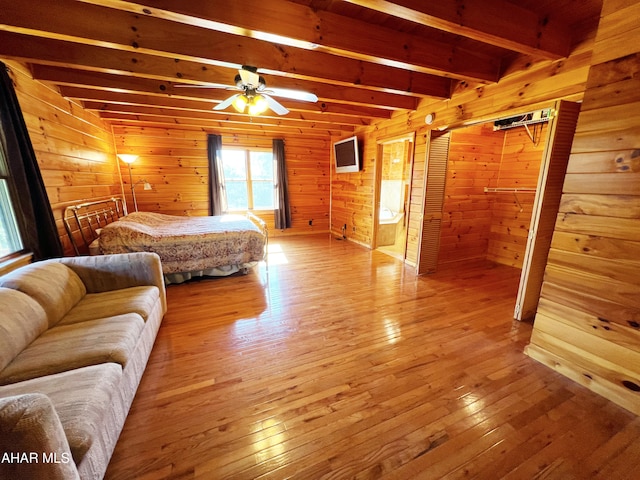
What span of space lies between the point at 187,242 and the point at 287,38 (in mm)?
2526

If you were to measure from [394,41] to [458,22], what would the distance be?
1.86 ft

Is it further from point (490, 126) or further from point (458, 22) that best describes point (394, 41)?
point (490, 126)

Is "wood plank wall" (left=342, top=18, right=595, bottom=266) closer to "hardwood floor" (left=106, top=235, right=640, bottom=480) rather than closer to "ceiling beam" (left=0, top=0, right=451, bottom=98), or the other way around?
"ceiling beam" (left=0, top=0, right=451, bottom=98)

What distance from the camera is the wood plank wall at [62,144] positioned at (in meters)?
2.49

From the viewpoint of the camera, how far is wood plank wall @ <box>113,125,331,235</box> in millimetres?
5078

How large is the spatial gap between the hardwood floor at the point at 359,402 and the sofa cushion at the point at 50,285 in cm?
69

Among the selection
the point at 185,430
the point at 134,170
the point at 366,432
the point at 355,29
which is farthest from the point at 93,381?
the point at 134,170

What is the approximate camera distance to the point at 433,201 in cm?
353

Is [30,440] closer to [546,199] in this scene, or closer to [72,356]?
[72,356]

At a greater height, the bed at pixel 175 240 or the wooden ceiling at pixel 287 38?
the wooden ceiling at pixel 287 38

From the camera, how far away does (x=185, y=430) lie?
1387 millimetres

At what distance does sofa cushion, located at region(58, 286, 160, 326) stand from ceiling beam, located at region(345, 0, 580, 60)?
96.2 inches

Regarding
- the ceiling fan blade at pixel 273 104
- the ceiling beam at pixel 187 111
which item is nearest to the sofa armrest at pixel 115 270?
the ceiling fan blade at pixel 273 104

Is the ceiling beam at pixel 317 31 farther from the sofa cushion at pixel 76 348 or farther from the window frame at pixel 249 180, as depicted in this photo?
the window frame at pixel 249 180
